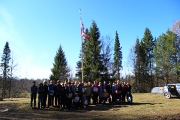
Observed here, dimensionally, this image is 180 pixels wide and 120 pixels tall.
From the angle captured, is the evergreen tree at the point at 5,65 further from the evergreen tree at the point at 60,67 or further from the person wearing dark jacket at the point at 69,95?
the person wearing dark jacket at the point at 69,95

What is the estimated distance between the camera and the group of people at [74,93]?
1430 centimetres

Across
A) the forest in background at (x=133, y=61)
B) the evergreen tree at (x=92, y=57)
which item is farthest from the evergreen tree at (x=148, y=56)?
the evergreen tree at (x=92, y=57)

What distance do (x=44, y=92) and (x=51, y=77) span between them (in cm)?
2985

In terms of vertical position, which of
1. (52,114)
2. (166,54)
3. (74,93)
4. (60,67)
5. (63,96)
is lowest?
(52,114)

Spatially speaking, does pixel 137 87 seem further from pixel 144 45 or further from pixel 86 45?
pixel 86 45

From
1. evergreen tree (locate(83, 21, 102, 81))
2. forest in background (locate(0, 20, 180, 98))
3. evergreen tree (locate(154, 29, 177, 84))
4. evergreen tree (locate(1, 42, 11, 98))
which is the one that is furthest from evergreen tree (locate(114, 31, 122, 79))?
evergreen tree (locate(1, 42, 11, 98))

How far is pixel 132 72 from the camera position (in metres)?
52.5

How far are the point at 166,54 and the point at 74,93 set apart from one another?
107ft

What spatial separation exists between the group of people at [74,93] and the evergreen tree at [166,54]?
1095 inches

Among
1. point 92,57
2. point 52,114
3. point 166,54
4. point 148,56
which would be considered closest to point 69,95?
point 52,114

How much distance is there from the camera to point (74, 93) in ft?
49.0

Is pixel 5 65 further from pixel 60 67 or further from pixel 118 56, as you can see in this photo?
pixel 118 56

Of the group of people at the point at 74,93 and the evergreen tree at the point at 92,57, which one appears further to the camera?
the evergreen tree at the point at 92,57

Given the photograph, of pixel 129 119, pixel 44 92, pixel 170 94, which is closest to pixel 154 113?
pixel 129 119
